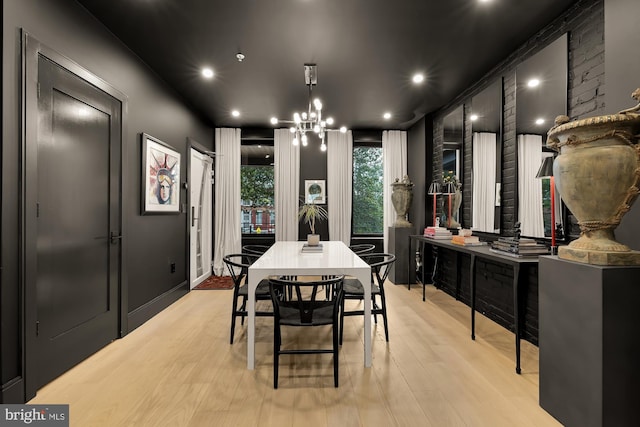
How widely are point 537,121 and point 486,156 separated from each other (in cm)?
81

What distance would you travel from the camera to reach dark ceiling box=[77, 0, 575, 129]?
8.18 ft

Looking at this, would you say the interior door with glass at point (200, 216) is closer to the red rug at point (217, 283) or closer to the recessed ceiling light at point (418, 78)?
the red rug at point (217, 283)

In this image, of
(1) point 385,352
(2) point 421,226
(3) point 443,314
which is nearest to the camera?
(1) point 385,352

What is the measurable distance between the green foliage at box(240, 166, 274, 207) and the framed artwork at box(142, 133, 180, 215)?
6.19ft

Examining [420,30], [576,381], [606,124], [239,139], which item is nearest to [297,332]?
[576,381]

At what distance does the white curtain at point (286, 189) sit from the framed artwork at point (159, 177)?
6.49ft

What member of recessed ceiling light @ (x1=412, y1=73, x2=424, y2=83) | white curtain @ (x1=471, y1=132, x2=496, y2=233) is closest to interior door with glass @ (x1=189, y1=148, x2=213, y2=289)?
recessed ceiling light @ (x1=412, y1=73, x2=424, y2=83)

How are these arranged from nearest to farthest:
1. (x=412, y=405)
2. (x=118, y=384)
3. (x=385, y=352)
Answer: (x=412, y=405) < (x=118, y=384) < (x=385, y=352)

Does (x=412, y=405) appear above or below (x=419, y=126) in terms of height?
below

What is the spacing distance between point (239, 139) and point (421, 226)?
3565 mm

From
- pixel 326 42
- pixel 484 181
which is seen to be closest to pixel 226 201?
pixel 326 42

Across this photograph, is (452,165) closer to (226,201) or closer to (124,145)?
(226,201)

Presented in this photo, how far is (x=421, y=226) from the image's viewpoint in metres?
5.21

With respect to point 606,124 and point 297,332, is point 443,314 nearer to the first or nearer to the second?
point 297,332
